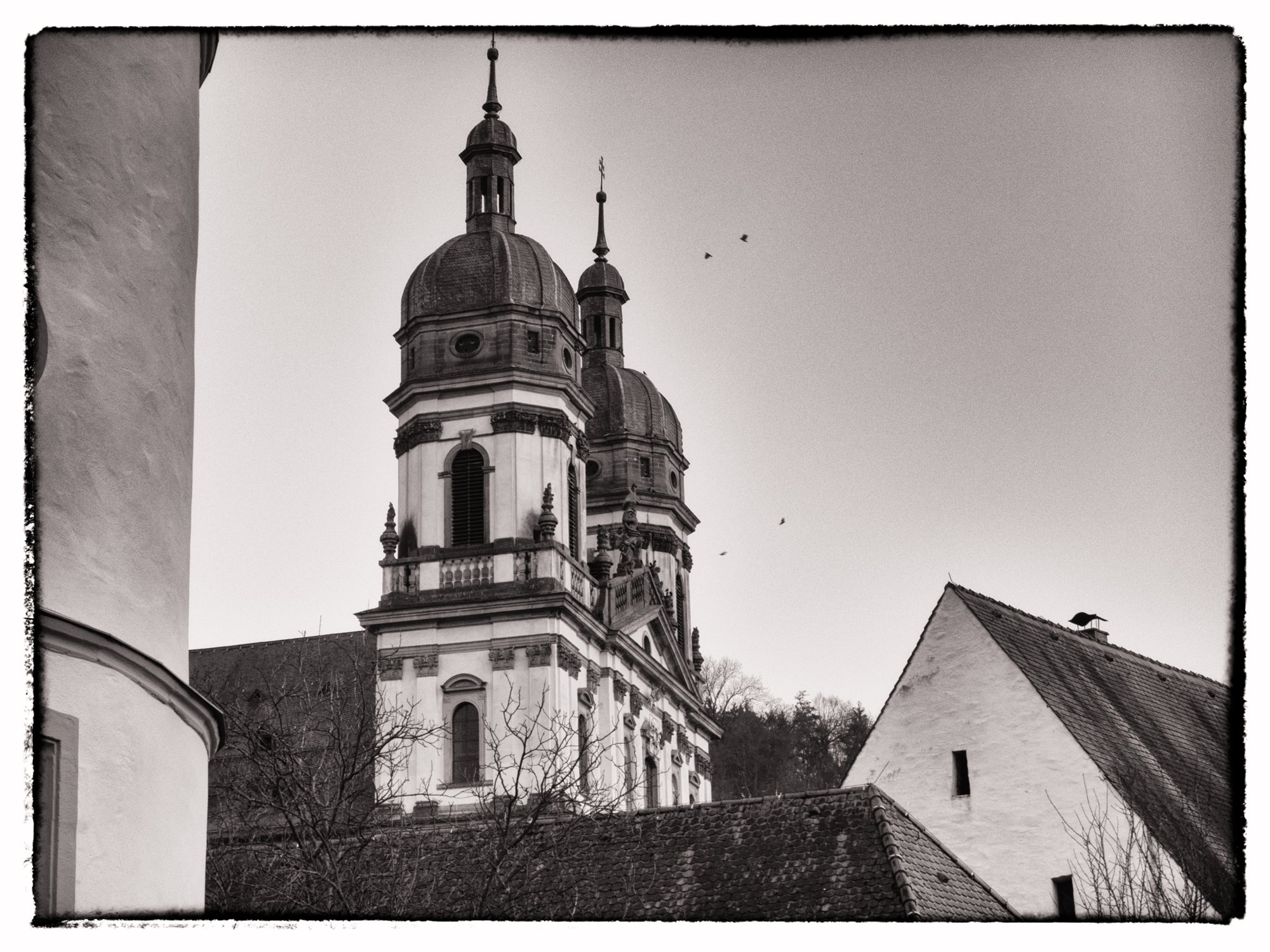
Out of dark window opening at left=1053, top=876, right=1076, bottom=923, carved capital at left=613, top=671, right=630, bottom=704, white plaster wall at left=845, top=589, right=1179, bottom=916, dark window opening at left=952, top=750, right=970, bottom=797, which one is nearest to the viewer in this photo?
dark window opening at left=1053, top=876, right=1076, bottom=923

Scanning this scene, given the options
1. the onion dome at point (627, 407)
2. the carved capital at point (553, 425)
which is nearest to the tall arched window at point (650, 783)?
the carved capital at point (553, 425)

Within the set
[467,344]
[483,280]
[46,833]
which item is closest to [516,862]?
[46,833]

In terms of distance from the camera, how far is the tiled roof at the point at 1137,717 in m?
15.7

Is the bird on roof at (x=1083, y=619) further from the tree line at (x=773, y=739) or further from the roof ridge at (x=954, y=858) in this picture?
the tree line at (x=773, y=739)

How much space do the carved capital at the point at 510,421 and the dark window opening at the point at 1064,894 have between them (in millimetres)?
20395

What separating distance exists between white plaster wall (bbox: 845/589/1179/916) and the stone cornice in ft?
31.4

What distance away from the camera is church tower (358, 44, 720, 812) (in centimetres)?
3653

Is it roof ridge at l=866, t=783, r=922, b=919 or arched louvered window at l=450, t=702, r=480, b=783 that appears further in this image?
arched louvered window at l=450, t=702, r=480, b=783

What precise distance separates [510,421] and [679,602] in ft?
40.8

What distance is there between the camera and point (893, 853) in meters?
17.0

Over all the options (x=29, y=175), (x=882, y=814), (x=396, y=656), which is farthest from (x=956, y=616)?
(x=396, y=656)

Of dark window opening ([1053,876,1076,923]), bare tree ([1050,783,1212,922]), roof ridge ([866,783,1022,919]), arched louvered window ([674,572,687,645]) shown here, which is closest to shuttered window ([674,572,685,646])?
arched louvered window ([674,572,687,645])

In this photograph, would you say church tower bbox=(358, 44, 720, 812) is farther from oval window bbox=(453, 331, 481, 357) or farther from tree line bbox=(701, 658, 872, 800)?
tree line bbox=(701, 658, 872, 800)

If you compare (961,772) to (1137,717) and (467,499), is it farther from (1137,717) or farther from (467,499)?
(467,499)
